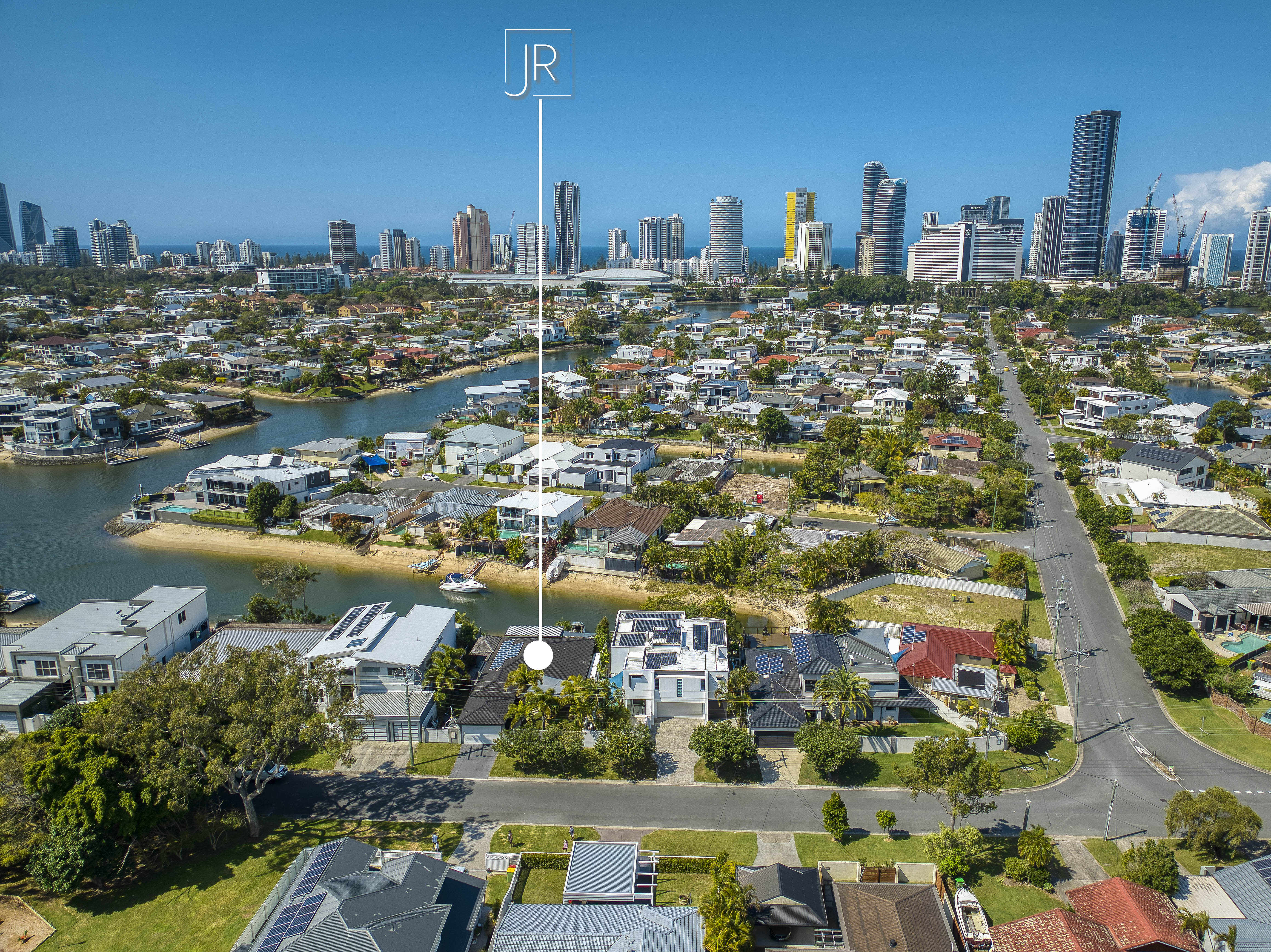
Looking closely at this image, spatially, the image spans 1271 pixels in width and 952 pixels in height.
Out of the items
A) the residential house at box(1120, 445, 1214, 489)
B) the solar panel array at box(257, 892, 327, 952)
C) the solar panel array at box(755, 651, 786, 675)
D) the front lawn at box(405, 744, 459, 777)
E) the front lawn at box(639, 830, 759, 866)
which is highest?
the residential house at box(1120, 445, 1214, 489)

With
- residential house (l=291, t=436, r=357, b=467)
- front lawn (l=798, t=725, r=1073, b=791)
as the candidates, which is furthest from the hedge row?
residential house (l=291, t=436, r=357, b=467)

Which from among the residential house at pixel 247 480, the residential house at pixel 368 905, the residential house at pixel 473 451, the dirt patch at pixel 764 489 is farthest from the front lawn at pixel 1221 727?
the residential house at pixel 247 480

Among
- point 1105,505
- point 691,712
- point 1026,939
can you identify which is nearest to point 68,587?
point 691,712

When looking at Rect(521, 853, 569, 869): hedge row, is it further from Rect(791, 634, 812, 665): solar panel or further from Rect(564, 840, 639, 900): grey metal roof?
Rect(791, 634, 812, 665): solar panel

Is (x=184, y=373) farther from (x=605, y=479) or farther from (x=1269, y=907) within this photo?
(x=1269, y=907)

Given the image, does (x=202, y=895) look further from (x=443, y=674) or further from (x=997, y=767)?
(x=997, y=767)

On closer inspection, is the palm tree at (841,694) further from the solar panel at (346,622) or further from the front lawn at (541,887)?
the solar panel at (346,622)

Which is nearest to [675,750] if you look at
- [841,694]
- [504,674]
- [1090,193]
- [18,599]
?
[841,694]
